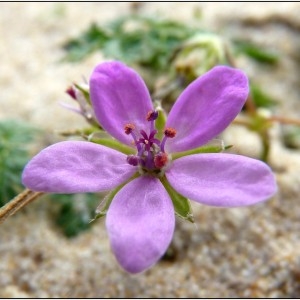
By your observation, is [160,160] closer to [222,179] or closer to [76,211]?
[222,179]

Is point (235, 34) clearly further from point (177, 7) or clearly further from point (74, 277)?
point (74, 277)

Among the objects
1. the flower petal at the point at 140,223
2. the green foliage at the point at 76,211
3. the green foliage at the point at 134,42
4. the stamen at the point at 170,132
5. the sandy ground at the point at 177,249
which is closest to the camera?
the flower petal at the point at 140,223

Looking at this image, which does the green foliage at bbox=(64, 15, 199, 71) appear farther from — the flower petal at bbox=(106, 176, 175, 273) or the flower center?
the flower petal at bbox=(106, 176, 175, 273)

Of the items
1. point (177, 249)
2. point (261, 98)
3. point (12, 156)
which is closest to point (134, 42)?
point (261, 98)

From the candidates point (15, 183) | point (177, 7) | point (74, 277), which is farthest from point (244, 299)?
point (177, 7)

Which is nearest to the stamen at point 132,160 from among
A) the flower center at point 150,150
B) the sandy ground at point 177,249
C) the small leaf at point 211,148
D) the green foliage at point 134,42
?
the flower center at point 150,150

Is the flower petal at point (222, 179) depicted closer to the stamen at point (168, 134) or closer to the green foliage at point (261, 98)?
the stamen at point (168, 134)
